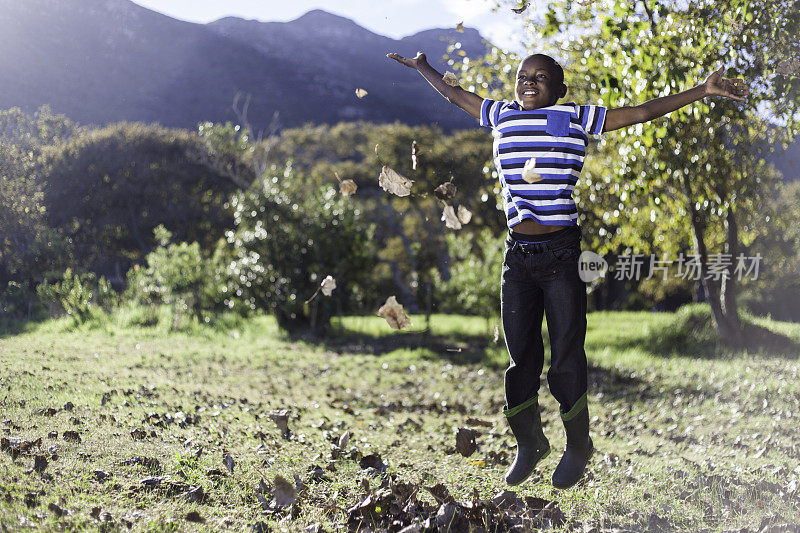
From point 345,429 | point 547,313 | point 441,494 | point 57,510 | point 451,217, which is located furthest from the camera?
point 345,429

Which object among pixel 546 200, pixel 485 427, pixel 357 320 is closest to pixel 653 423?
pixel 485 427

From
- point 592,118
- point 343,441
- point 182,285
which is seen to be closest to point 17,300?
point 343,441

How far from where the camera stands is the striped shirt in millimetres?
3463

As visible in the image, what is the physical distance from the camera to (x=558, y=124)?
11.5ft

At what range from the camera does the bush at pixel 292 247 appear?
16734mm

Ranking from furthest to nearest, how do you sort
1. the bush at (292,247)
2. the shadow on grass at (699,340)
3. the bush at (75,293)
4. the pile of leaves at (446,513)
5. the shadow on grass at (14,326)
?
the bush at (292,247)
the shadow on grass at (699,340)
the bush at (75,293)
the shadow on grass at (14,326)
the pile of leaves at (446,513)

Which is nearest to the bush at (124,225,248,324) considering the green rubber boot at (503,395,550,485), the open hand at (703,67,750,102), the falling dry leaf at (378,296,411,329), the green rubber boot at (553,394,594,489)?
the falling dry leaf at (378,296,411,329)

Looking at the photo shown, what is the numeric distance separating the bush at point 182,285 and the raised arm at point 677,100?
46.1ft

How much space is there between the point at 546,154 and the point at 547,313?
941 mm

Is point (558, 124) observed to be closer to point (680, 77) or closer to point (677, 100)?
point (677, 100)

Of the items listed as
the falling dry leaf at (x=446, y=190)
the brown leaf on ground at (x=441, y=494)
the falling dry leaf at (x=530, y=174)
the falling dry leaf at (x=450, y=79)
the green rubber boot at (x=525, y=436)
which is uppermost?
the falling dry leaf at (x=450, y=79)

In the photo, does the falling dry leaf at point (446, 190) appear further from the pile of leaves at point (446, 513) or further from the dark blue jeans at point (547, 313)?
the pile of leaves at point (446, 513)

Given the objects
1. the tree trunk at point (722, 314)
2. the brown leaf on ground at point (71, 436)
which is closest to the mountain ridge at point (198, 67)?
the brown leaf on ground at point (71, 436)

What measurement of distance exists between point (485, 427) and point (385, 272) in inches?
917
